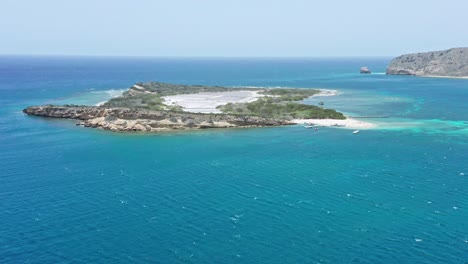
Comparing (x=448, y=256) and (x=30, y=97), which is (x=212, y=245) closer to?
(x=448, y=256)

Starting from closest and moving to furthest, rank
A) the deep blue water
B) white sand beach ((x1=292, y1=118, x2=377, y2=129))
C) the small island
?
the deep blue water
the small island
white sand beach ((x1=292, y1=118, x2=377, y2=129))

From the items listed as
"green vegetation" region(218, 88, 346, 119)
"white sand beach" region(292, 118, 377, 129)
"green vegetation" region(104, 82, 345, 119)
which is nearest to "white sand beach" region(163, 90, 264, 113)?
"green vegetation" region(104, 82, 345, 119)

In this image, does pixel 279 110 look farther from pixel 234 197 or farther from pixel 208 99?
pixel 234 197

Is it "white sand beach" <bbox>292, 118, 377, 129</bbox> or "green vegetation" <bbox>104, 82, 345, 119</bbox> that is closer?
"white sand beach" <bbox>292, 118, 377, 129</bbox>

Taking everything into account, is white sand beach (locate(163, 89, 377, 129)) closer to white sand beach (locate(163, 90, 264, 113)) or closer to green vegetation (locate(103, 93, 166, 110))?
white sand beach (locate(163, 90, 264, 113))

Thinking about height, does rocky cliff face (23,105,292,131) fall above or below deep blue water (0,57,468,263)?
above

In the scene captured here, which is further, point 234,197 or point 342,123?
point 342,123

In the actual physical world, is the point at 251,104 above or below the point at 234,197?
above

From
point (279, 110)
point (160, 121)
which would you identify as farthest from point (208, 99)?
point (160, 121)
